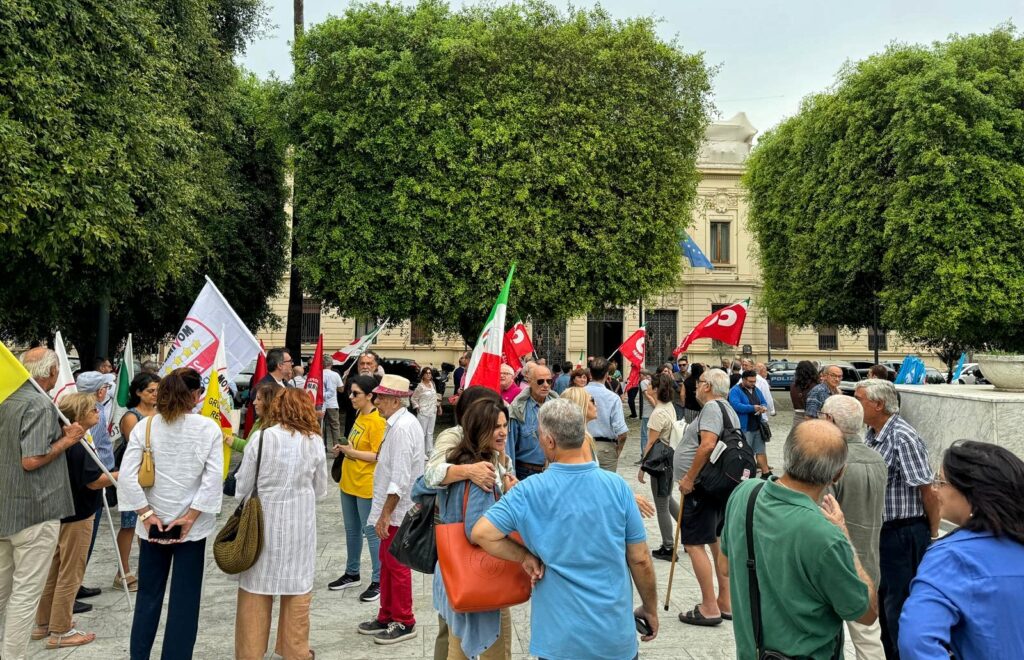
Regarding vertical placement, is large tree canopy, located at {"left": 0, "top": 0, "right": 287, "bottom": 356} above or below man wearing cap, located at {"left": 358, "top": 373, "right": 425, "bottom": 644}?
above

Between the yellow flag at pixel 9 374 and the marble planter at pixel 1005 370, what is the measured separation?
910 centimetres

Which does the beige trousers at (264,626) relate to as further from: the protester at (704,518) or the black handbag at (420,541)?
the protester at (704,518)

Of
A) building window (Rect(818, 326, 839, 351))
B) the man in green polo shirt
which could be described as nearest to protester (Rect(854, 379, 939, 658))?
the man in green polo shirt

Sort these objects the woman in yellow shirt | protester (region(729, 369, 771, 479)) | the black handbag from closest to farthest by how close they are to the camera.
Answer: the black handbag < the woman in yellow shirt < protester (region(729, 369, 771, 479))

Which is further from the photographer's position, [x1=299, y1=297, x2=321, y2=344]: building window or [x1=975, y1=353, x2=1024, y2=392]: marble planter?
[x1=299, y1=297, x2=321, y2=344]: building window

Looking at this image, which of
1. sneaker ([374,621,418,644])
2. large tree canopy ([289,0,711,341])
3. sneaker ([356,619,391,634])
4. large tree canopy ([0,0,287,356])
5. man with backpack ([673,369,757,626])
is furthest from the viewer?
large tree canopy ([289,0,711,341])

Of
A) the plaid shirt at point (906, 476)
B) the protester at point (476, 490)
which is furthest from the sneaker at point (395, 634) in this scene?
the plaid shirt at point (906, 476)

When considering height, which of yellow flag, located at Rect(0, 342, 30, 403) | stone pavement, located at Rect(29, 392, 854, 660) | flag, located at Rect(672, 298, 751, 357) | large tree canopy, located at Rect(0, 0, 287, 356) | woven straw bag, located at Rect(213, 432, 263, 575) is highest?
large tree canopy, located at Rect(0, 0, 287, 356)

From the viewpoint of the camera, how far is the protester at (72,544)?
5051mm

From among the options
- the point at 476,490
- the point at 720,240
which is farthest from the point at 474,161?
the point at 720,240

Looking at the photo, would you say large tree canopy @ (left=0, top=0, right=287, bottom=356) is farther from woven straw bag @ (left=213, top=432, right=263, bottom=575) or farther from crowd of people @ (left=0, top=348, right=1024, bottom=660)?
woven straw bag @ (left=213, top=432, right=263, bottom=575)

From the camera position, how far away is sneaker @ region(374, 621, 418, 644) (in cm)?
514

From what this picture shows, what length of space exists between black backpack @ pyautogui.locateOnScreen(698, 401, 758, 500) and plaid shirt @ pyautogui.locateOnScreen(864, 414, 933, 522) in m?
1.09

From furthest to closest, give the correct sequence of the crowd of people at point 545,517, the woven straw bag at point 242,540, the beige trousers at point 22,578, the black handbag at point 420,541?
the beige trousers at point 22,578 → the woven straw bag at point 242,540 → the black handbag at point 420,541 → the crowd of people at point 545,517
